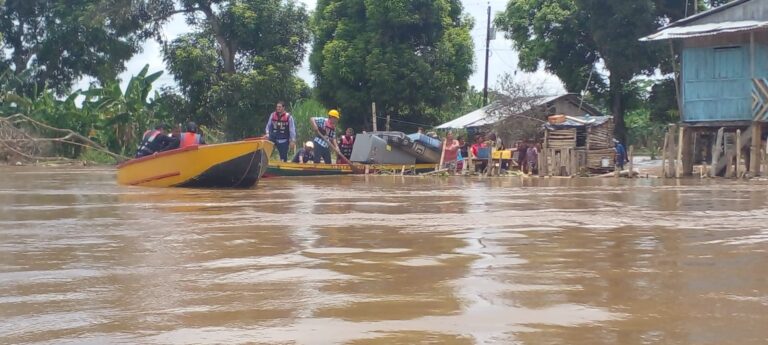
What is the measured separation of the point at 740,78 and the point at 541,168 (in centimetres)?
490

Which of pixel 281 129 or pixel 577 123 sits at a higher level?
pixel 577 123

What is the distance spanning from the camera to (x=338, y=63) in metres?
31.8

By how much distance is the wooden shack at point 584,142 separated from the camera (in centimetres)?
2173

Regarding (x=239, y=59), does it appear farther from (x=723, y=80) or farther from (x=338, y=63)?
(x=723, y=80)

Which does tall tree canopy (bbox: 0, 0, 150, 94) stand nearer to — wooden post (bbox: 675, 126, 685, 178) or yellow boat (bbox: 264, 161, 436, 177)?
yellow boat (bbox: 264, 161, 436, 177)

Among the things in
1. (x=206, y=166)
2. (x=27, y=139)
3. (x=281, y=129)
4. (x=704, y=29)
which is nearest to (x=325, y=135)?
(x=281, y=129)

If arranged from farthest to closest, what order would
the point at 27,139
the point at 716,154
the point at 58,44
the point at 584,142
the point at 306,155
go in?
the point at 58,44, the point at 27,139, the point at 584,142, the point at 306,155, the point at 716,154

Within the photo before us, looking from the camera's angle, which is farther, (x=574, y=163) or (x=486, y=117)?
(x=486, y=117)

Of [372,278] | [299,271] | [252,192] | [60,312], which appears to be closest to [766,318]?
[372,278]

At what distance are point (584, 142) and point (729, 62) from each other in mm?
3915

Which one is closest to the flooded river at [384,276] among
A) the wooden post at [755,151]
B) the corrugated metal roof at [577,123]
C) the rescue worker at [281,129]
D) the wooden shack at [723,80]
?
the rescue worker at [281,129]

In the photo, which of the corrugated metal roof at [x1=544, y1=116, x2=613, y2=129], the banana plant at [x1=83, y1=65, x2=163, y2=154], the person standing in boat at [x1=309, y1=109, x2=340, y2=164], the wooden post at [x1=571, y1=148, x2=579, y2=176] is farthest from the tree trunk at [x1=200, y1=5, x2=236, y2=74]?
the wooden post at [x1=571, y1=148, x2=579, y2=176]

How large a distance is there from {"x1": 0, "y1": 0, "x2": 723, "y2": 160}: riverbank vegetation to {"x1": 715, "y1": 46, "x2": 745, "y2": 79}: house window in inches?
353

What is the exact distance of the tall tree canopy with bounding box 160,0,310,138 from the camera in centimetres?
3155
